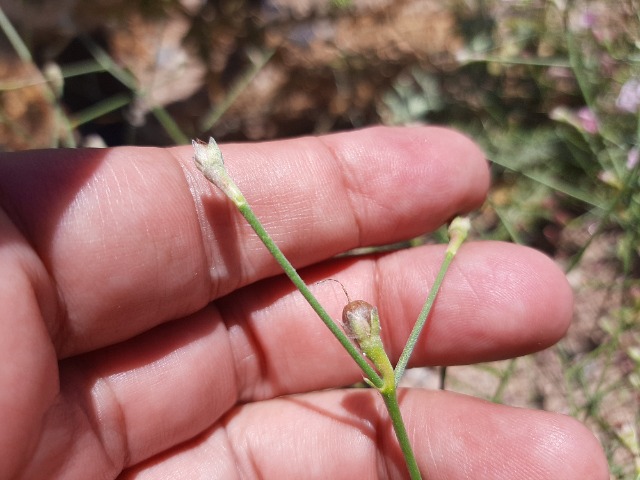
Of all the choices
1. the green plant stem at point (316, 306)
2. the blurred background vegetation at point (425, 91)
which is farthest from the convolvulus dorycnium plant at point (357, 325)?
the blurred background vegetation at point (425, 91)

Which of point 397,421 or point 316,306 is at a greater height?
point 316,306

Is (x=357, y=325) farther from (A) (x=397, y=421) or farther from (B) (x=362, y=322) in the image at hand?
(A) (x=397, y=421)

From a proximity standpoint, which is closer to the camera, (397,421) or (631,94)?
(397,421)

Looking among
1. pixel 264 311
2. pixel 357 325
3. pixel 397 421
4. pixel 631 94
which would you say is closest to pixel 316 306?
pixel 357 325

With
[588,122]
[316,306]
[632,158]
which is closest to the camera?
[316,306]

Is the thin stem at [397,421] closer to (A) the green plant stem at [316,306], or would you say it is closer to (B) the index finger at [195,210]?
(A) the green plant stem at [316,306]

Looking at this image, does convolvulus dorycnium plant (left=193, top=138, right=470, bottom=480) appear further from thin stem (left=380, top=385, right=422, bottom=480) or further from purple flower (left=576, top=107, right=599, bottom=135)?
purple flower (left=576, top=107, right=599, bottom=135)

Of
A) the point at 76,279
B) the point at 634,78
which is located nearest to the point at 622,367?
the point at 634,78
